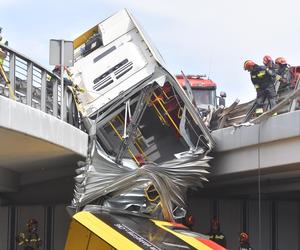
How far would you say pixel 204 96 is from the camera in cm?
2372

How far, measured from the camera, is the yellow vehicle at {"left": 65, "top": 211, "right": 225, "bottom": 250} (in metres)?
8.55

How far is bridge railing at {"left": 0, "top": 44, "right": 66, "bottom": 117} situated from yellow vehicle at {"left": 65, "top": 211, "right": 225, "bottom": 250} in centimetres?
Answer: 418

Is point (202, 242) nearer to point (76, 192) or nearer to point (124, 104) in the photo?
point (76, 192)

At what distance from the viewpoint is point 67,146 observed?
46.9 ft

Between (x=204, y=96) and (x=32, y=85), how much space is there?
11.0m

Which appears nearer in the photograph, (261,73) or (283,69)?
(261,73)

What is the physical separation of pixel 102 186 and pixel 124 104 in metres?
2.34

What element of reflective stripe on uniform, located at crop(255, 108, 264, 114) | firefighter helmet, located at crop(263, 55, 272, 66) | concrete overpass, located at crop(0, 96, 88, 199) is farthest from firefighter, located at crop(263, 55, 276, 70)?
concrete overpass, located at crop(0, 96, 88, 199)

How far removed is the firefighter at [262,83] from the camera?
16359 mm

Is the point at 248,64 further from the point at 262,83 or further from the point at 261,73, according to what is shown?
the point at 262,83

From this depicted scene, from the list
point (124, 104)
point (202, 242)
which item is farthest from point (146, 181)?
point (202, 242)

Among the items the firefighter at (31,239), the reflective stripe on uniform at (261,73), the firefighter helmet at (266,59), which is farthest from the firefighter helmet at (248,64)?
the firefighter at (31,239)

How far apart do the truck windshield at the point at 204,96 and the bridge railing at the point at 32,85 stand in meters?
9.28

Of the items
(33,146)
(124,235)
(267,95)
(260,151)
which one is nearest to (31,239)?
(33,146)
